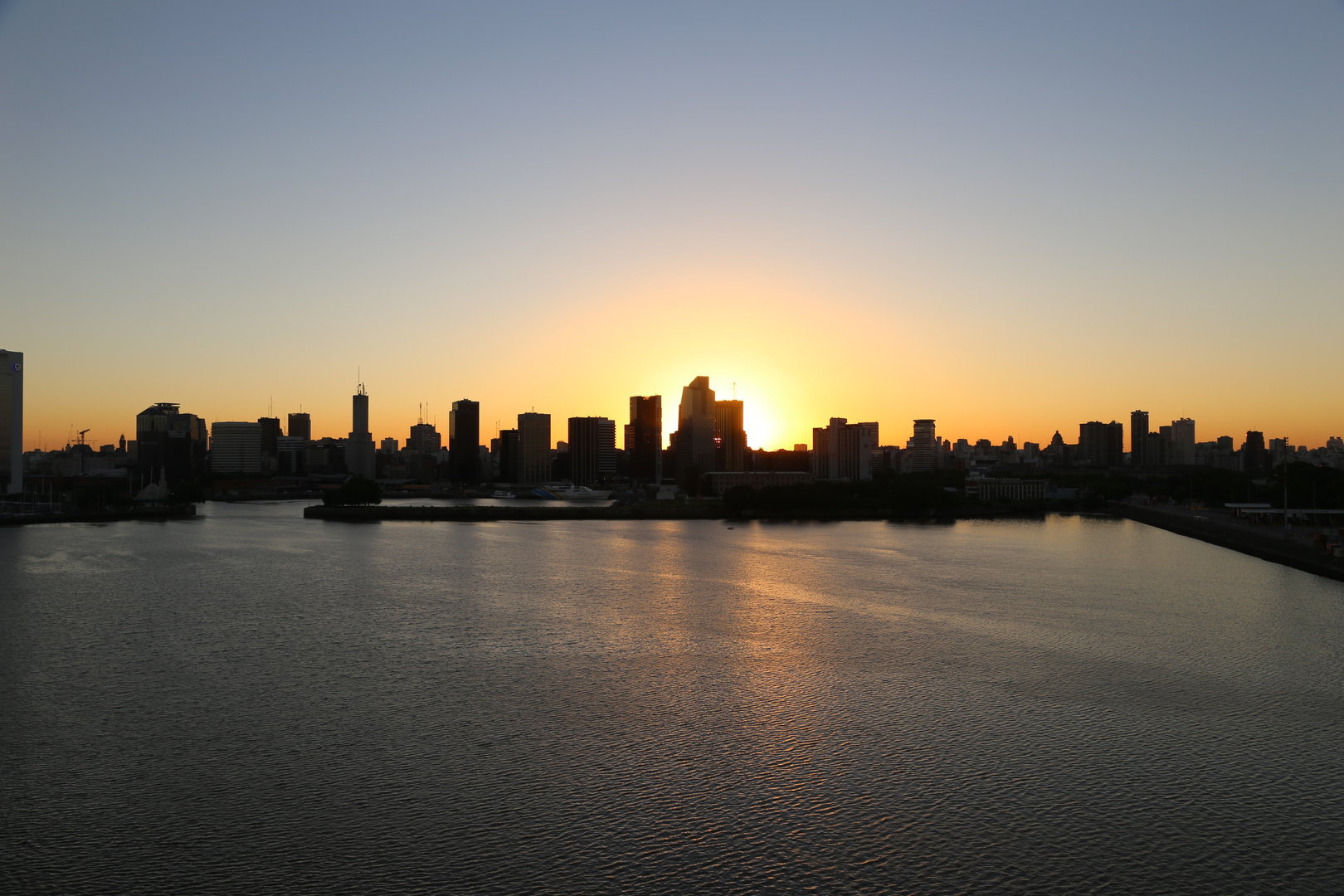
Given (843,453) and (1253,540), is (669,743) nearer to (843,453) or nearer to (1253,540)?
(1253,540)

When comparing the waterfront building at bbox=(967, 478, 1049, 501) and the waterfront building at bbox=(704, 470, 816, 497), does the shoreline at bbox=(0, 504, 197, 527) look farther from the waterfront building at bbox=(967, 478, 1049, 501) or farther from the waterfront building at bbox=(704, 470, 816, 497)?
the waterfront building at bbox=(967, 478, 1049, 501)

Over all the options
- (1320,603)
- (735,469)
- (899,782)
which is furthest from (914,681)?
(735,469)

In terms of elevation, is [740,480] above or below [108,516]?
above

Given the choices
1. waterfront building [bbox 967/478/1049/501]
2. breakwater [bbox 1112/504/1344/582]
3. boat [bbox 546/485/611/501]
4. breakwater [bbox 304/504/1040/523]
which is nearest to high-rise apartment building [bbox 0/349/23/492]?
breakwater [bbox 304/504/1040/523]

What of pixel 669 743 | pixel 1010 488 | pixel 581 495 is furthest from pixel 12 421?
pixel 1010 488

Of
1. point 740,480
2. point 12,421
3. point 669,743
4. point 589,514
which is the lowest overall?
point 669,743

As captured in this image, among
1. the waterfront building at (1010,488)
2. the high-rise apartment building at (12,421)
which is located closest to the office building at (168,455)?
the high-rise apartment building at (12,421)
